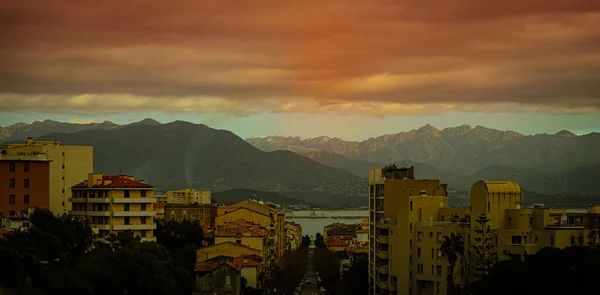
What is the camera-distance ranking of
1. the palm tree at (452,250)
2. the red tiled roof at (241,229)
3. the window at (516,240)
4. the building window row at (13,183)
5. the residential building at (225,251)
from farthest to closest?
1. the red tiled roof at (241,229)
2. the building window row at (13,183)
3. the residential building at (225,251)
4. the palm tree at (452,250)
5. the window at (516,240)

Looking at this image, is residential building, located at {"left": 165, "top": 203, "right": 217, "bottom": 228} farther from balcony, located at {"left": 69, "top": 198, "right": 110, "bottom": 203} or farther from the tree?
the tree

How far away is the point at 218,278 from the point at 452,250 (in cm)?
3201

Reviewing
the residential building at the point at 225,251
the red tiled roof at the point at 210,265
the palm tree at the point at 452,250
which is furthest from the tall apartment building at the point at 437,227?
the residential building at the point at 225,251

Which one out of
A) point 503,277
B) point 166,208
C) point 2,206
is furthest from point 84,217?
point 166,208

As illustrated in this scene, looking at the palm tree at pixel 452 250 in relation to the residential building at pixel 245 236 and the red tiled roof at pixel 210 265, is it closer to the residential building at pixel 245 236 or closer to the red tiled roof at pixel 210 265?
the red tiled roof at pixel 210 265

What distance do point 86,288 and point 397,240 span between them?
24969 mm

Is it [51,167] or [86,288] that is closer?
[86,288]

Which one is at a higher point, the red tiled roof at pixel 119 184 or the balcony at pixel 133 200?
the red tiled roof at pixel 119 184

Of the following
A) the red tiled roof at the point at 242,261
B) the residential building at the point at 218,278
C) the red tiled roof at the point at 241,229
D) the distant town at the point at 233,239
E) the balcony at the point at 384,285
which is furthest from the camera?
the red tiled roof at the point at 241,229

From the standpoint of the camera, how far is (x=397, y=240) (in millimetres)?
82375

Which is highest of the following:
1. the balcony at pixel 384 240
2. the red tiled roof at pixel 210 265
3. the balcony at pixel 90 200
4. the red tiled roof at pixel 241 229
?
the balcony at pixel 90 200

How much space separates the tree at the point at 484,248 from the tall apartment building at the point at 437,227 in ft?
1.26

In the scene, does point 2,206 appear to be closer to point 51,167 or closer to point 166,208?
point 51,167

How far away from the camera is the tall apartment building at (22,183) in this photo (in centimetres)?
10718
